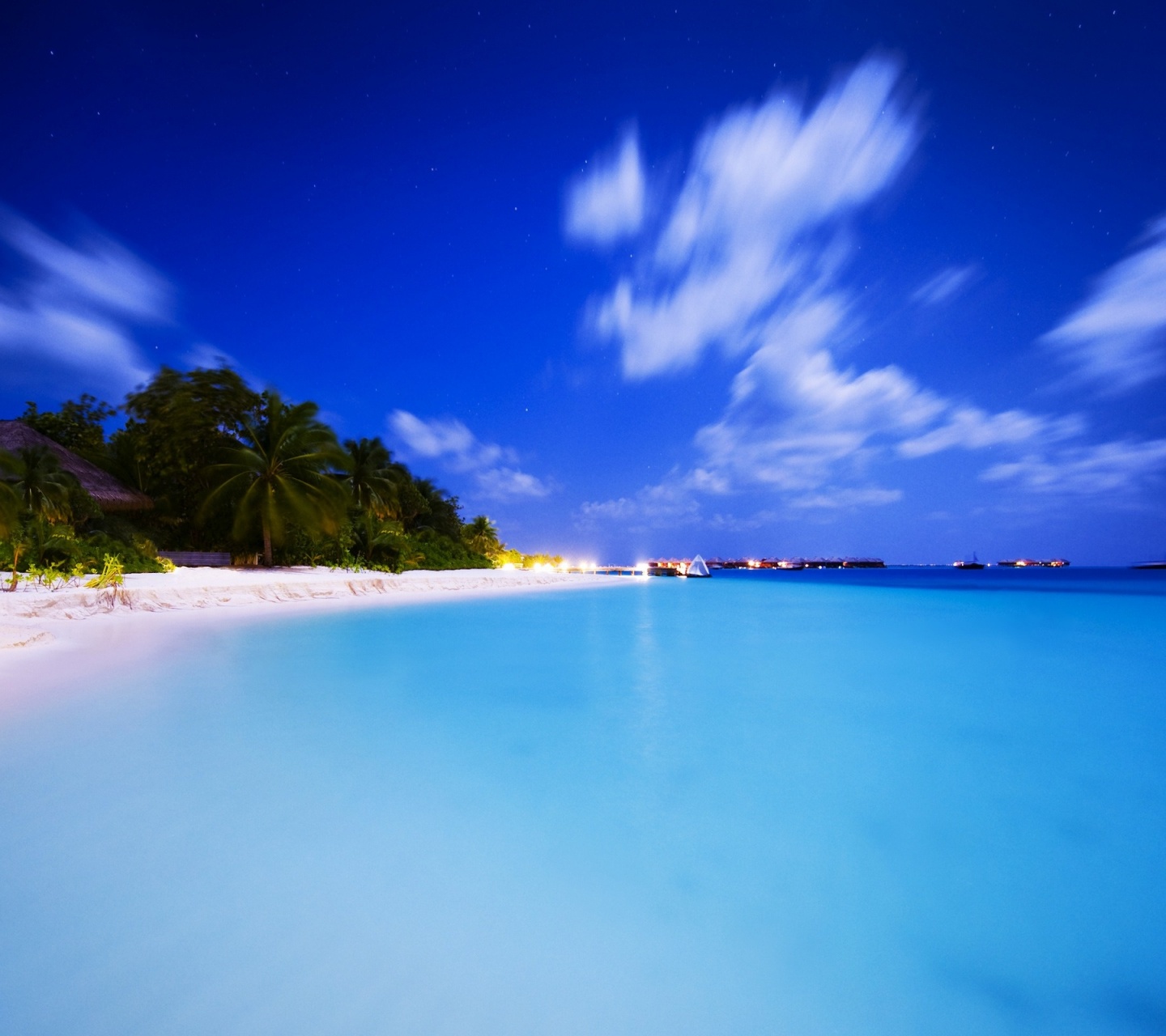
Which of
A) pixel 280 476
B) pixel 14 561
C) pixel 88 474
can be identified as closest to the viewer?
pixel 14 561

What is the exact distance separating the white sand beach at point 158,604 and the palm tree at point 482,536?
405 inches

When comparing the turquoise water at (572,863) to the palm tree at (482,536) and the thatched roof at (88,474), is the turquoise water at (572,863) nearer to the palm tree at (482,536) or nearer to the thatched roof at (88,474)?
the thatched roof at (88,474)

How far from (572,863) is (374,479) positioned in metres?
24.4

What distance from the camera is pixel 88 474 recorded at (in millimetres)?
17094

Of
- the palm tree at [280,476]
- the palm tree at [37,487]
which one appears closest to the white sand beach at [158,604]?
the palm tree at [280,476]

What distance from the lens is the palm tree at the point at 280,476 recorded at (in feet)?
53.3

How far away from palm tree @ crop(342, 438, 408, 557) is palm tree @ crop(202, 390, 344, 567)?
19.1 feet

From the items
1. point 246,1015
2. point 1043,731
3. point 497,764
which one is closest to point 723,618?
point 1043,731

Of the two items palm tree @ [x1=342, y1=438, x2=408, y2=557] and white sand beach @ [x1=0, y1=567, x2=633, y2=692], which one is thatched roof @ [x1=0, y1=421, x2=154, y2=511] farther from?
palm tree @ [x1=342, y1=438, x2=408, y2=557]

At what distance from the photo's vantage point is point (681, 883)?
2.33 metres

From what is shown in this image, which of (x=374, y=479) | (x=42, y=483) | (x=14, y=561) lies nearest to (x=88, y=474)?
(x=42, y=483)

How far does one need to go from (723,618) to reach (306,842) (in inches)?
500

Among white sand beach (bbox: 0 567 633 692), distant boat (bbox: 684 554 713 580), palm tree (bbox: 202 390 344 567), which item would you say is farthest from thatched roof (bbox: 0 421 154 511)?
distant boat (bbox: 684 554 713 580)

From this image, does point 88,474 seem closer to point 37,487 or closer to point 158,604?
point 37,487
